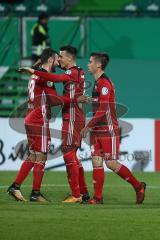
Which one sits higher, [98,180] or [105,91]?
[105,91]

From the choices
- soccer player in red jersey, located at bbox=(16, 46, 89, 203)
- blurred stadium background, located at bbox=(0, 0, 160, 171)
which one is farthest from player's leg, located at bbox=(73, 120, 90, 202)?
blurred stadium background, located at bbox=(0, 0, 160, 171)

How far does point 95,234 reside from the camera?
36.5ft

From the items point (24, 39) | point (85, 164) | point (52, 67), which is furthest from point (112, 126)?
point (24, 39)

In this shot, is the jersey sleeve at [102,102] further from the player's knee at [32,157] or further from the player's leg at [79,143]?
the player's knee at [32,157]

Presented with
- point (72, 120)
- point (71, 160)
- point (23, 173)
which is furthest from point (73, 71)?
point (23, 173)

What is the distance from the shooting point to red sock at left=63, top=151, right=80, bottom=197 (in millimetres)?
14188

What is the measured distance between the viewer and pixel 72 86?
14.1 m

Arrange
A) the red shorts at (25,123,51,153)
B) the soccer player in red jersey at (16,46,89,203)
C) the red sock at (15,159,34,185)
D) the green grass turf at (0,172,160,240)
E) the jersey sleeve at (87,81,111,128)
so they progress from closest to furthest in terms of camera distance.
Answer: the green grass turf at (0,172,160,240) < the jersey sleeve at (87,81,111,128) < the soccer player in red jersey at (16,46,89,203) < the red shorts at (25,123,51,153) < the red sock at (15,159,34,185)

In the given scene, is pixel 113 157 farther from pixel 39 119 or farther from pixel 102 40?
pixel 102 40

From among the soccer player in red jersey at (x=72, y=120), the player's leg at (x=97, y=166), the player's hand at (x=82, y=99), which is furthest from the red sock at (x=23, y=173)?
the player's hand at (x=82, y=99)

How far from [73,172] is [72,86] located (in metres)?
1.17

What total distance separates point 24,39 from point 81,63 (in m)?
Answer: 2.41

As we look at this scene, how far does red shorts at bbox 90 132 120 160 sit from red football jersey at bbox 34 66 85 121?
48 cm

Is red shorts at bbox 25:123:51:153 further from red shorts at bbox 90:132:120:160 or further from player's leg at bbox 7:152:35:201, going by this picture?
red shorts at bbox 90:132:120:160
